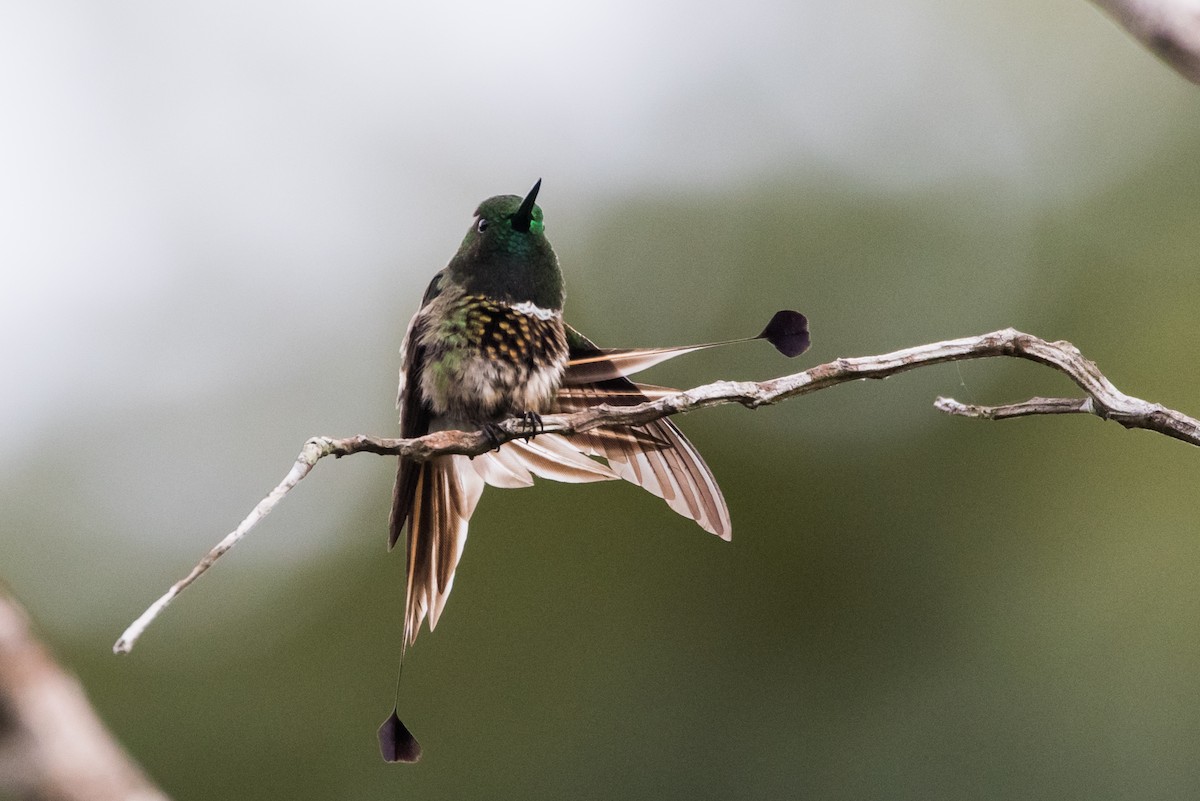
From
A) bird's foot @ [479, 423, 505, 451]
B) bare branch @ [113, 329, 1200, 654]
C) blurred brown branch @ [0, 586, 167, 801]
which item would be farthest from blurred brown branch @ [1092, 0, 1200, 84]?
bird's foot @ [479, 423, 505, 451]

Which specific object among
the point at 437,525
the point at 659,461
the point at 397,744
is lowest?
the point at 397,744

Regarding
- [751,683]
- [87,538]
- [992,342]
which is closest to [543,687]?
[751,683]

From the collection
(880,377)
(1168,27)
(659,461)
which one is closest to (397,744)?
(659,461)

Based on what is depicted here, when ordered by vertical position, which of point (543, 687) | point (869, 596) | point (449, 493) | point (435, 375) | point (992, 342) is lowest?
point (543, 687)

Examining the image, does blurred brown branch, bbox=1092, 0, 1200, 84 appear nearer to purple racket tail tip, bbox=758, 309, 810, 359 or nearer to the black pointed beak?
purple racket tail tip, bbox=758, 309, 810, 359

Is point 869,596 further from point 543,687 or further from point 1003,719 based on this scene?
point 543,687

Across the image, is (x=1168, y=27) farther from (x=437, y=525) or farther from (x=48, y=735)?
(x=437, y=525)

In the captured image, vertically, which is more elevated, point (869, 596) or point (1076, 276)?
point (1076, 276)

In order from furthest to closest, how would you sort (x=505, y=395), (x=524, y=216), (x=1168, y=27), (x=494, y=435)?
(x=505, y=395) → (x=524, y=216) → (x=494, y=435) → (x=1168, y=27)
